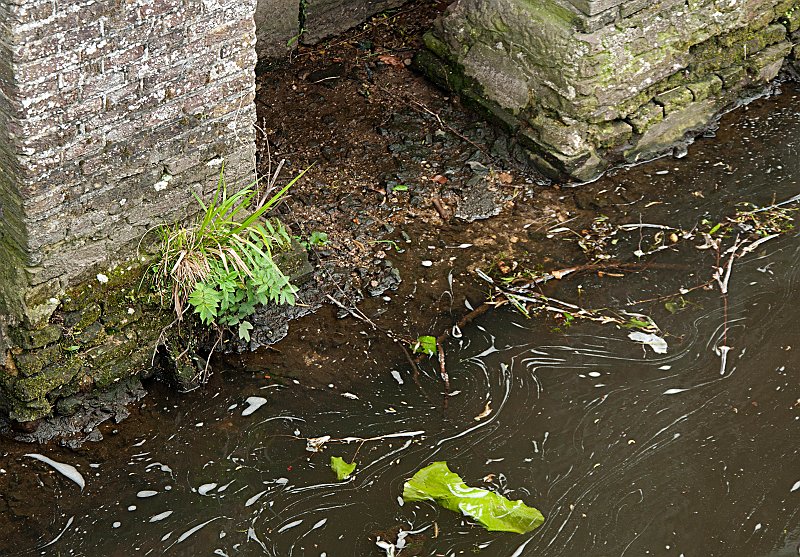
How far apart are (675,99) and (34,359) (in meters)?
3.33

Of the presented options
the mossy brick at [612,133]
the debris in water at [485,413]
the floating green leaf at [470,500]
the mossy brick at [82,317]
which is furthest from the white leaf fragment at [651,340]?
the mossy brick at [82,317]

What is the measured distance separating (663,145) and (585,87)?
678mm

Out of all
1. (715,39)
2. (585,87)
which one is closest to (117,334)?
(585,87)

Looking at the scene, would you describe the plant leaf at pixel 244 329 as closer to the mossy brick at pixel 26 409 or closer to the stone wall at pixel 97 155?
the stone wall at pixel 97 155

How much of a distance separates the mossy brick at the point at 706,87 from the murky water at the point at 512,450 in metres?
1.20

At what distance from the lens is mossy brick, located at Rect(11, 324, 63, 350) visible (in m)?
3.64

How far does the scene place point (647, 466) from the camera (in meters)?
3.69

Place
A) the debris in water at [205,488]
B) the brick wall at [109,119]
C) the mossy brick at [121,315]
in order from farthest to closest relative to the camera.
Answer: the mossy brick at [121,315], the debris in water at [205,488], the brick wall at [109,119]

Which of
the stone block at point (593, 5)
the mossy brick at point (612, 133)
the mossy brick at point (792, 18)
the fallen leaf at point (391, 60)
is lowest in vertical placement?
the mossy brick at point (612, 133)

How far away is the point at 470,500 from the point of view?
350cm

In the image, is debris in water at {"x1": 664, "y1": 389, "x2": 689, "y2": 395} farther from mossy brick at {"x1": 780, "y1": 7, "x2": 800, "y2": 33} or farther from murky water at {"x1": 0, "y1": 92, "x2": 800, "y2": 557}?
mossy brick at {"x1": 780, "y1": 7, "x2": 800, "y2": 33}

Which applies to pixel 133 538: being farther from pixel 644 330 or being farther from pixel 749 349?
pixel 749 349

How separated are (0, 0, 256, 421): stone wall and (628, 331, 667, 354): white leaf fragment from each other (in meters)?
1.72

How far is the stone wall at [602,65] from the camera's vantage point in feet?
15.4
